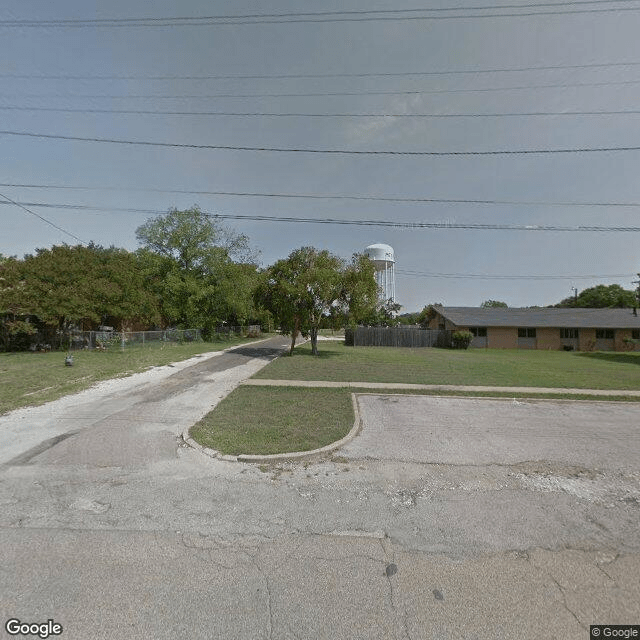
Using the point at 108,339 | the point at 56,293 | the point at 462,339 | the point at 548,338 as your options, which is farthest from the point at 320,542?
the point at 548,338

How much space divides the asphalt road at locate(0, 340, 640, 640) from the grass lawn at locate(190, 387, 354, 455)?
0.51m

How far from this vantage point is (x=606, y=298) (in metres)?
62.6

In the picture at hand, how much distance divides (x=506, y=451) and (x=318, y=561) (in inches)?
161

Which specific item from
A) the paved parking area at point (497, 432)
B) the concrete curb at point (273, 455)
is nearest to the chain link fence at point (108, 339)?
the concrete curb at point (273, 455)

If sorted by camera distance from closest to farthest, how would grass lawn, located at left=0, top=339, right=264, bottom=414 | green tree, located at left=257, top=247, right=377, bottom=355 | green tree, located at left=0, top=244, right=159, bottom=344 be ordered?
grass lawn, located at left=0, top=339, right=264, bottom=414 < green tree, located at left=257, top=247, right=377, bottom=355 < green tree, located at left=0, top=244, right=159, bottom=344

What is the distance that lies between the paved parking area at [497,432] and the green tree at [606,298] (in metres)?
71.9

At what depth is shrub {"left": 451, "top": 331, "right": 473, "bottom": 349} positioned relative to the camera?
2769 cm

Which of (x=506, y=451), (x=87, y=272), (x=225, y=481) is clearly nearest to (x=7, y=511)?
(x=225, y=481)

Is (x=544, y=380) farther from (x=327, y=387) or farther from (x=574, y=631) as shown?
(x=574, y=631)

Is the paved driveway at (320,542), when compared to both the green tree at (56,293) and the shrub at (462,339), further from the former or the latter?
the shrub at (462,339)

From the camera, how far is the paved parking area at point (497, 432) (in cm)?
505

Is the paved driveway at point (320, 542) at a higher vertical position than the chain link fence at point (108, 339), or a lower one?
lower

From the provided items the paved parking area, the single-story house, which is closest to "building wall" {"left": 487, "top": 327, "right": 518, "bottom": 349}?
the single-story house

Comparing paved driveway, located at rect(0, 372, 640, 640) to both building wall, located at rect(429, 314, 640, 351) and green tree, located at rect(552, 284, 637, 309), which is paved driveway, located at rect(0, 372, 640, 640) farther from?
green tree, located at rect(552, 284, 637, 309)
